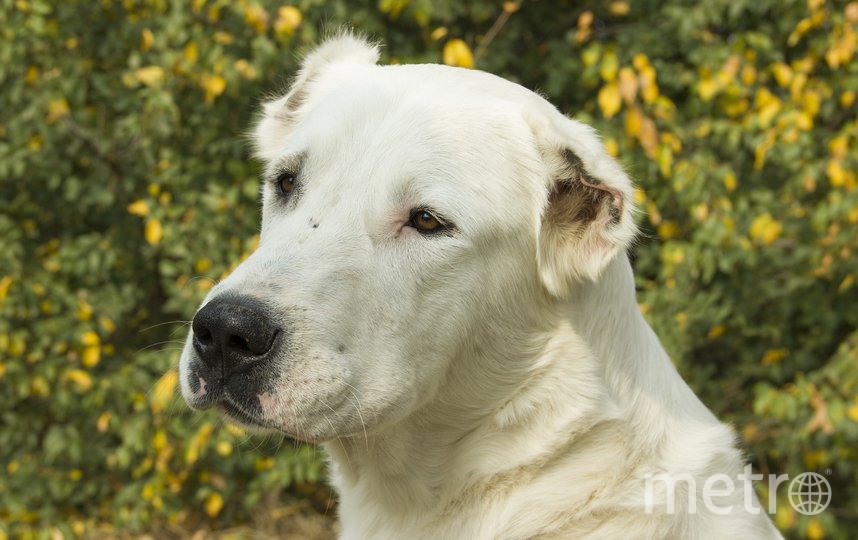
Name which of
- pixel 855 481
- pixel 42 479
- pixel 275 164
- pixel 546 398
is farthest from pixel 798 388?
pixel 42 479

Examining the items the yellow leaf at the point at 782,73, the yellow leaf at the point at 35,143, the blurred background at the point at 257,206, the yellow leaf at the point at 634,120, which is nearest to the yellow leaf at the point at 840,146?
the blurred background at the point at 257,206

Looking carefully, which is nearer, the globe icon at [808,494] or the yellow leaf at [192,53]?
the yellow leaf at [192,53]

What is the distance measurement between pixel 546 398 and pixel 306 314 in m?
0.69

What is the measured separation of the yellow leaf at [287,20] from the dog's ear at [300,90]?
4.82 ft

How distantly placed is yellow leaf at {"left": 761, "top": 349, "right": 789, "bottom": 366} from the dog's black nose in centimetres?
419

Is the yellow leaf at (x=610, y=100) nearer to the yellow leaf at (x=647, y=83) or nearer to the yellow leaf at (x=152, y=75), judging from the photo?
the yellow leaf at (x=647, y=83)

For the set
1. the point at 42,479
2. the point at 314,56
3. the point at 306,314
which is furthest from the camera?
the point at 42,479

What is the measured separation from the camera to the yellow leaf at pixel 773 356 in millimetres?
5738

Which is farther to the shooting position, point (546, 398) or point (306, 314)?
point (546, 398)

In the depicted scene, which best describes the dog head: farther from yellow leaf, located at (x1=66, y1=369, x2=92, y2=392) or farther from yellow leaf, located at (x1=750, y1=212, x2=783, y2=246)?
yellow leaf, located at (x1=66, y1=369, x2=92, y2=392)

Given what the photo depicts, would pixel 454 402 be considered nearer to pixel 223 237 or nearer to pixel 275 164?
pixel 275 164

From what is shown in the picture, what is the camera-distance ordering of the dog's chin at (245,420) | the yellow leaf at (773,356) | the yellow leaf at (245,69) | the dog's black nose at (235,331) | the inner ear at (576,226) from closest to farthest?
the dog's black nose at (235,331) < the dog's chin at (245,420) < the inner ear at (576,226) < the yellow leaf at (245,69) < the yellow leaf at (773,356)

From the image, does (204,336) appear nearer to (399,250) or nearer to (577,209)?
(399,250)

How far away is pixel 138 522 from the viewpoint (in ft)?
18.7
